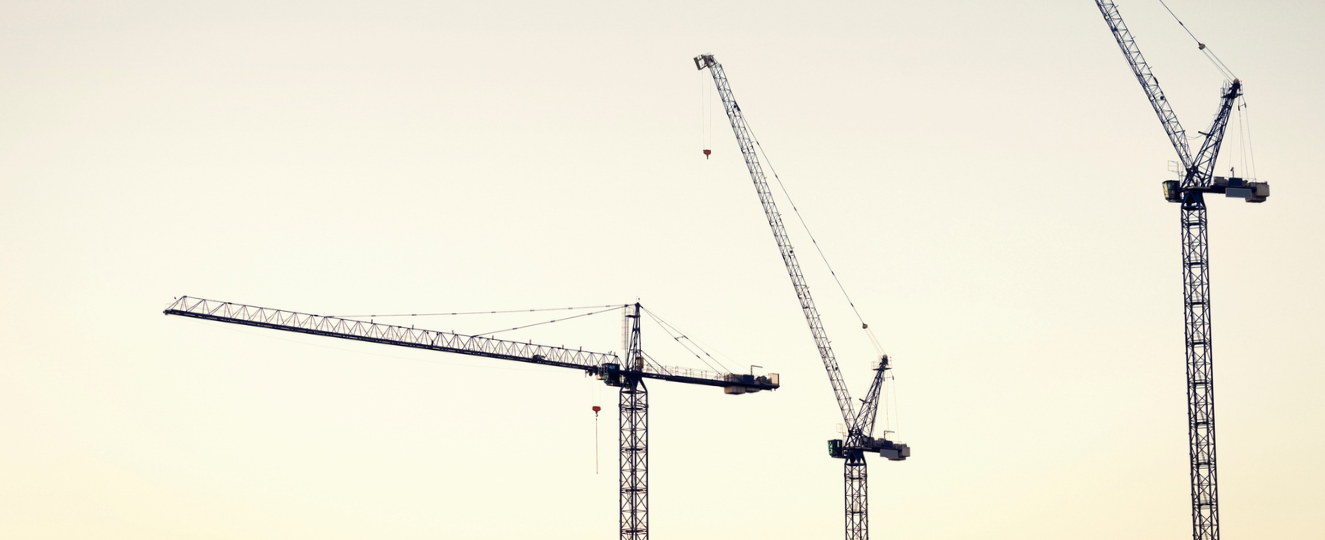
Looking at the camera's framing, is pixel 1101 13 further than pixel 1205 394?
Yes

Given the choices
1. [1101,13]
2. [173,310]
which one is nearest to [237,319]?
[173,310]

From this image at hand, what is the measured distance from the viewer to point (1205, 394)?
171625mm

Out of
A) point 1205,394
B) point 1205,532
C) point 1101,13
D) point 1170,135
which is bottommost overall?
point 1205,532

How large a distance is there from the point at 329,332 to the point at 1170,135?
89.1 metres

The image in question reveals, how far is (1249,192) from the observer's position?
176750mm

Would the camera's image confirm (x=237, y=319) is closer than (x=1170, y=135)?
No

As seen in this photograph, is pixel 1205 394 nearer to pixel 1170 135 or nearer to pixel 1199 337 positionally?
pixel 1199 337

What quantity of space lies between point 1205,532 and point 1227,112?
40469mm

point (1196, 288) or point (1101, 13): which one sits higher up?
point (1101, 13)

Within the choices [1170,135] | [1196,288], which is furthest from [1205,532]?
[1170,135]

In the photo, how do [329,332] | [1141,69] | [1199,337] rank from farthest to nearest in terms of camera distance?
[329,332] < [1141,69] < [1199,337]

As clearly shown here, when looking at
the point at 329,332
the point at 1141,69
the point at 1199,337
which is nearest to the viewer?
the point at 1199,337

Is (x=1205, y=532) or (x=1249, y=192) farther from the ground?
(x=1249, y=192)

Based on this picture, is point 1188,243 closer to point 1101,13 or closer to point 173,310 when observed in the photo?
point 1101,13
